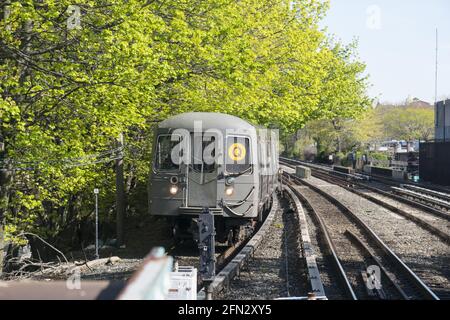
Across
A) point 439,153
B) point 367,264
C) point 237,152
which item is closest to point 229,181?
point 237,152

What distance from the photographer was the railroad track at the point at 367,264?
350 inches

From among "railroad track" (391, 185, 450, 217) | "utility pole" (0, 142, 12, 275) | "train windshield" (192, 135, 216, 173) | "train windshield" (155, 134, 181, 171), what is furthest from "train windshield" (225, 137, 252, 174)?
"railroad track" (391, 185, 450, 217)

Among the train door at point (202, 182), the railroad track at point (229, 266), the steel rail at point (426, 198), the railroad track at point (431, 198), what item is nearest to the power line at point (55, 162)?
the train door at point (202, 182)

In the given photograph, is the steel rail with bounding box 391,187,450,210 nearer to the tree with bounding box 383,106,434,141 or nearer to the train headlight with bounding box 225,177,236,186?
the train headlight with bounding box 225,177,236,186

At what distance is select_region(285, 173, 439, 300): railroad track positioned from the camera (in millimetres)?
8883

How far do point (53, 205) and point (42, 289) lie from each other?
15994 millimetres

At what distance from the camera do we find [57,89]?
1141cm

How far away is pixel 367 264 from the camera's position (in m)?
11.5

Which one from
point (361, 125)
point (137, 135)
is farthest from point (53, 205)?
point (361, 125)

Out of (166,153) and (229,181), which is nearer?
(229,181)

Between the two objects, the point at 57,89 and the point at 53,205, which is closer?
the point at 57,89

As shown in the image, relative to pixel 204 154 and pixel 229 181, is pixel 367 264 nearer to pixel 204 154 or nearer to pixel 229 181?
pixel 229 181

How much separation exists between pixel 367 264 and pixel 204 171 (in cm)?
405
